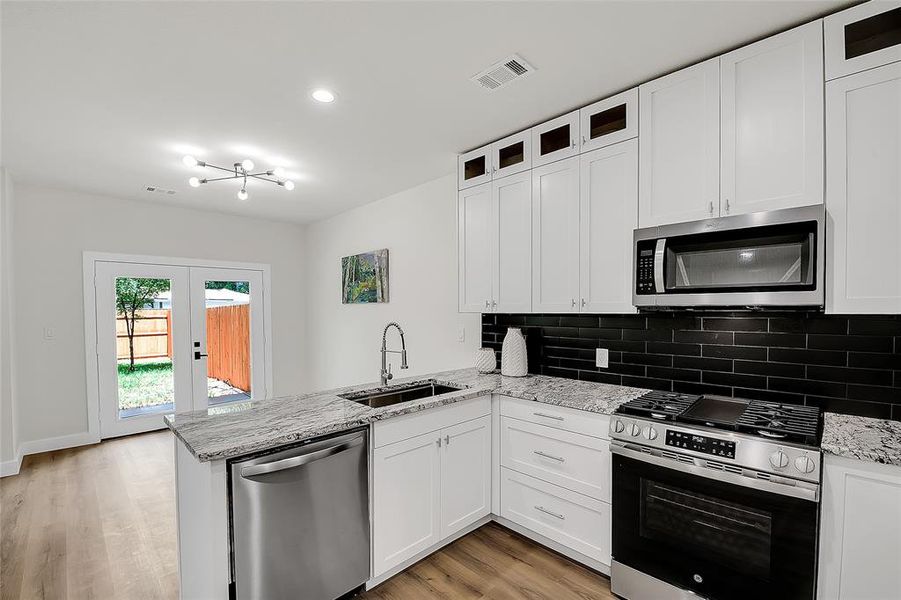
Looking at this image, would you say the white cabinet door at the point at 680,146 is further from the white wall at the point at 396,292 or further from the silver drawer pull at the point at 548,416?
the white wall at the point at 396,292

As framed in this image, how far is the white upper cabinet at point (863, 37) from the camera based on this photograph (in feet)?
5.44

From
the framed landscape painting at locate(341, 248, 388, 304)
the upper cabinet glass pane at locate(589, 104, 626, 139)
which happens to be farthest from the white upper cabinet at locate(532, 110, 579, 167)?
the framed landscape painting at locate(341, 248, 388, 304)

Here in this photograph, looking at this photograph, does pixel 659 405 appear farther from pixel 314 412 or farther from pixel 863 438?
pixel 314 412

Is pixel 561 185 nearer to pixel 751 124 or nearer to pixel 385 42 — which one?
pixel 751 124

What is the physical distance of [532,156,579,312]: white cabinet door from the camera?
261 cm

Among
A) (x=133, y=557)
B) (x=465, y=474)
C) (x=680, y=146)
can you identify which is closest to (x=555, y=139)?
(x=680, y=146)

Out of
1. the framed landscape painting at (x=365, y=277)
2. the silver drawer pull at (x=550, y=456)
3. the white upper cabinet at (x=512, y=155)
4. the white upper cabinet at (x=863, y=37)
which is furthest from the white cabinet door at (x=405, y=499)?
the framed landscape painting at (x=365, y=277)

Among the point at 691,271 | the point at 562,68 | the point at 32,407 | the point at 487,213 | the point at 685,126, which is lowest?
the point at 32,407

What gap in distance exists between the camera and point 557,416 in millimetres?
2359

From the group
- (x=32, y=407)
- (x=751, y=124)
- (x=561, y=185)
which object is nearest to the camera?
(x=751, y=124)

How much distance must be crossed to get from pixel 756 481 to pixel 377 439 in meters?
1.63

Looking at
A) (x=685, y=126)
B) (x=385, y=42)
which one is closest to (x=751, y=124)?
(x=685, y=126)

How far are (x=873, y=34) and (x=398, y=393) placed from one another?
2870 millimetres

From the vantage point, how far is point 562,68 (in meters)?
2.20
